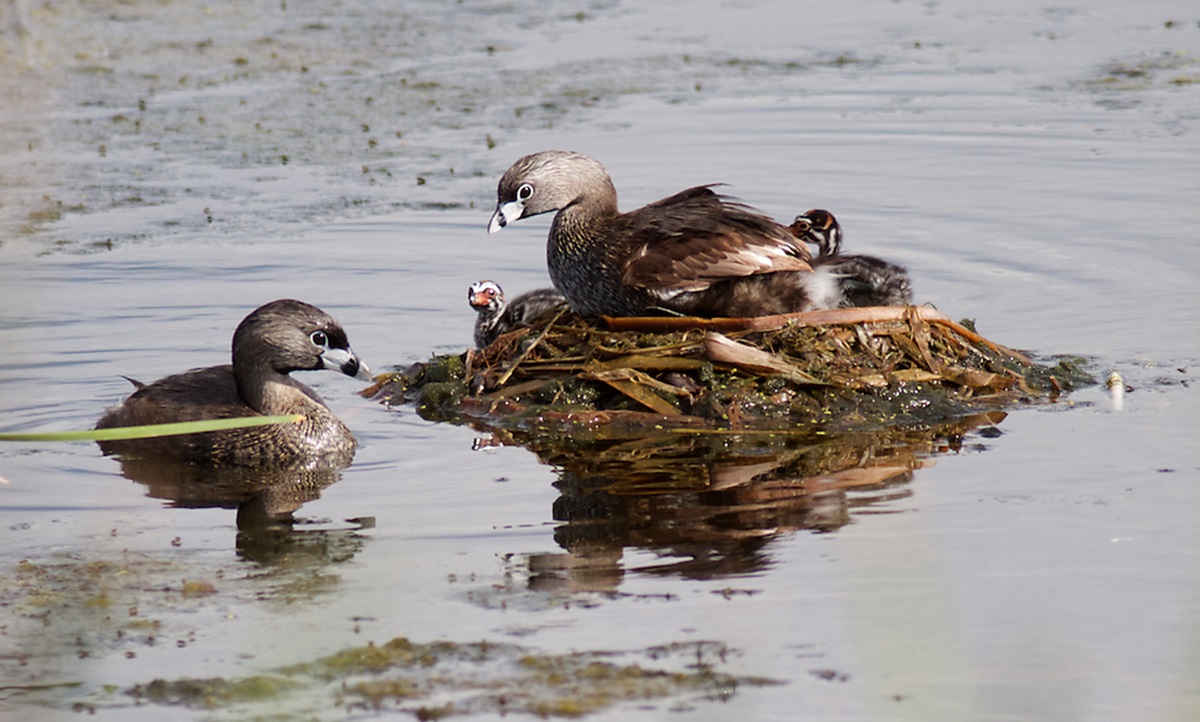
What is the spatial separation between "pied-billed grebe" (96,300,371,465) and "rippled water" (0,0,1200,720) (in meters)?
0.25

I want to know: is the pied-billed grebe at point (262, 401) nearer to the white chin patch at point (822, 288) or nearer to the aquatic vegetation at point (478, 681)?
the white chin patch at point (822, 288)

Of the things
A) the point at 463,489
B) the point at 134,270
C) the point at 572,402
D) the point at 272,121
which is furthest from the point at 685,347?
the point at 272,121

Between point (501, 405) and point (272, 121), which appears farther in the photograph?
point (272, 121)

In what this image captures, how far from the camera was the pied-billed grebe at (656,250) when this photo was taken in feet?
27.4

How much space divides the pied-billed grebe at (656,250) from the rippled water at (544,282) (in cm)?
96

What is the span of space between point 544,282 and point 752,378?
2.58 m

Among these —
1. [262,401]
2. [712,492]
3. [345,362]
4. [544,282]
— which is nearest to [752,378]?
[712,492]

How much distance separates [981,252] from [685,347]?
3.19m

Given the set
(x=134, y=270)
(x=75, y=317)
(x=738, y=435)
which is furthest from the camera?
(x=134, y=270)

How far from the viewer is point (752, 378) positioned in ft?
27.2

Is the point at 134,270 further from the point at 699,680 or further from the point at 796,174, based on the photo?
the point at 699,680

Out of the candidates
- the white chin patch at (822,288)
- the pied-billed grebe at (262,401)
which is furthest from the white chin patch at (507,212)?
the white chin patch at (822,288)

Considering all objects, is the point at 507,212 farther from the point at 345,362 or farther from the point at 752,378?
the point at 752,378

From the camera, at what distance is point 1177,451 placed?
720 centimetres
